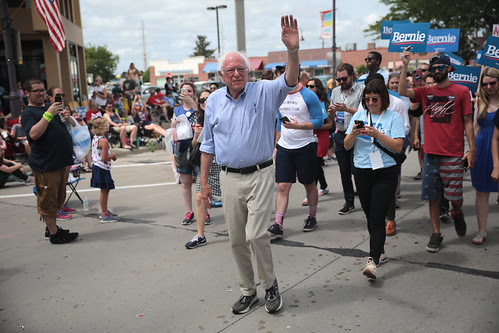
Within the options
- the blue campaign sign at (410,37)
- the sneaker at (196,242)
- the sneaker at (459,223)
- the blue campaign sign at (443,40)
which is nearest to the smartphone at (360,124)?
the sneaker at (459,223)

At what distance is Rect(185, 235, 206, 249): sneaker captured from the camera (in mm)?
5270

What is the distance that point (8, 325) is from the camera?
144 inches

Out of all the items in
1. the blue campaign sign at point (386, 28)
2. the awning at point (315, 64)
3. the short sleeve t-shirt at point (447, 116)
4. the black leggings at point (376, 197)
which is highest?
the awning at point (315, 64)

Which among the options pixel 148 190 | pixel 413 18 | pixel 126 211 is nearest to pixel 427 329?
pixel 126 211

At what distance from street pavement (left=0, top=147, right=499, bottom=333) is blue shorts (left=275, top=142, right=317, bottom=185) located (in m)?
0.70

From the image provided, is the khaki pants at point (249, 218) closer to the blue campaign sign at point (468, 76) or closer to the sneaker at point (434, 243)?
the sneaker at point (434, 243)

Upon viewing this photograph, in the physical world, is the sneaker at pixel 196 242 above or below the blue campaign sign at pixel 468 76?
below

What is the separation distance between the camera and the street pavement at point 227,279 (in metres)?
3.50

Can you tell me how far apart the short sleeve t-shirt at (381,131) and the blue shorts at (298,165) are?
46.8 inches

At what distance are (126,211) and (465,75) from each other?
19.3 feet

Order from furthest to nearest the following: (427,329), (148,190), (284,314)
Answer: (148,190)
(284,314)
(427,329)

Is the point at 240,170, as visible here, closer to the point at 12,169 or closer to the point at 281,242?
the point at 281,242

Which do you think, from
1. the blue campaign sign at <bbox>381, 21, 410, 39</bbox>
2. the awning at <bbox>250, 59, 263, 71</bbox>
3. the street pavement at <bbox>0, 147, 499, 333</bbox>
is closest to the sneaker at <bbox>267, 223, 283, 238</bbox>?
the street pavement at <bbox>0, 147, 499, 333</bbox>

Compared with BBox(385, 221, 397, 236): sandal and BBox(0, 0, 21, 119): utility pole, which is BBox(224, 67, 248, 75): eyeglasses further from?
BBox(0, 0, 21, 119): utility pole
